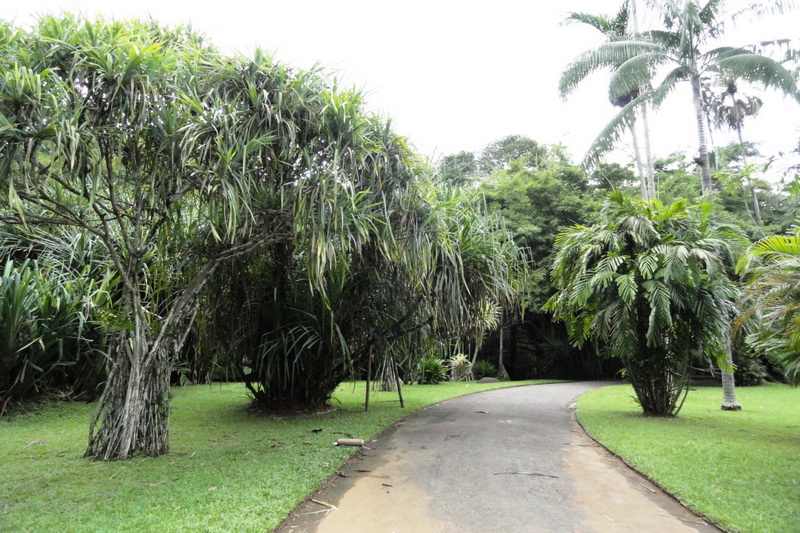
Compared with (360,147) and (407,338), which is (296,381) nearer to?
(407,338)

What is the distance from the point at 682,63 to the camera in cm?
1287

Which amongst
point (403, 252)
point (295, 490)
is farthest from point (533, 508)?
point (403, 252)

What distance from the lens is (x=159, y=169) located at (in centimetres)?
532

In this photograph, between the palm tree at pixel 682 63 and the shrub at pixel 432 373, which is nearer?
the palm tree at pixel 682 63

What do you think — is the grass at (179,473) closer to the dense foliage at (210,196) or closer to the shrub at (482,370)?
the dense foliage at (210,196)

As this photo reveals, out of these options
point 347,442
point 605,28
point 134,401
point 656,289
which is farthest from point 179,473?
point 605,28

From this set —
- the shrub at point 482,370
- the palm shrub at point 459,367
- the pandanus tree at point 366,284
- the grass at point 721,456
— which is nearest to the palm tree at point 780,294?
the grass at point 721,456

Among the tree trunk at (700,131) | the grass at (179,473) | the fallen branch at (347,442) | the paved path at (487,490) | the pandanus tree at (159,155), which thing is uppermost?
the tree trunk at (700,131)

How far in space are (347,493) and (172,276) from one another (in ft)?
13.6

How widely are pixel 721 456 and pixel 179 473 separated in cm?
580

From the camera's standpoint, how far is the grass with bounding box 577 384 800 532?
4.04 m

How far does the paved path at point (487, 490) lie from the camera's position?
3.77 metres

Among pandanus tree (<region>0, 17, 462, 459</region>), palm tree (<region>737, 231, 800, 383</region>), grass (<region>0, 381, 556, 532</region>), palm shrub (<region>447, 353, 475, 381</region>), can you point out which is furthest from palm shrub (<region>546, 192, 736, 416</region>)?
palm shrub (<region>447, 353, 475, 381</region>)

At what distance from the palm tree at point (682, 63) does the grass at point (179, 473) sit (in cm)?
1032
